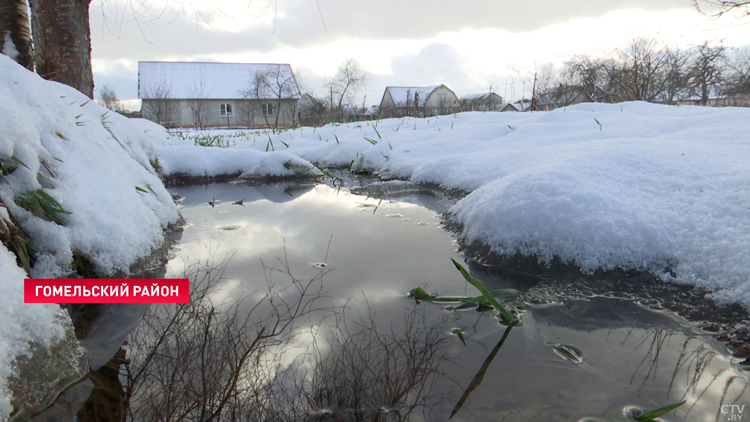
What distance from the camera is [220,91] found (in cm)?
2852

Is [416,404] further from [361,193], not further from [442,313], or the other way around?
[361,193]

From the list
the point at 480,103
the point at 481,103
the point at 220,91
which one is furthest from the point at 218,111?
the point at 480,103

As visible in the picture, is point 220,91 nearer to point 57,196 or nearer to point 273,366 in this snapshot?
point 57,196

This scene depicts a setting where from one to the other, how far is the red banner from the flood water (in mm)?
168

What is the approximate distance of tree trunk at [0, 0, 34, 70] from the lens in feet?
8.82

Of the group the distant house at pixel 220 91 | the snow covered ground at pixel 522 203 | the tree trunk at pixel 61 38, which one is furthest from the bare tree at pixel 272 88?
the snow covered ground at pixel 522 203

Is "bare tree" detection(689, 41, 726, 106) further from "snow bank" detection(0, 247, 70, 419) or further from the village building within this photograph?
"snow bank" detection(0, 247, 70, 419)

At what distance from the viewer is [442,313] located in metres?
1.50

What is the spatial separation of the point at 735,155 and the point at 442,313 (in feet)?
6.59

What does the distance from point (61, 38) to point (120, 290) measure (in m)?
3.39

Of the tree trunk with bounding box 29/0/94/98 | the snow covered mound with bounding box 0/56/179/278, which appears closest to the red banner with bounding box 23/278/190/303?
the snow covered mound with bounding box 0/56/179/278

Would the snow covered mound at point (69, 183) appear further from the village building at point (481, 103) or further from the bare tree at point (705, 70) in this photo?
the bare tree at point (705, 70)

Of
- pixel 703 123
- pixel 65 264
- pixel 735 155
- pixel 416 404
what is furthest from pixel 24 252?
pixel 703 123

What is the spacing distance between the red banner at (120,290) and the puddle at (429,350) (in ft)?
0.44
